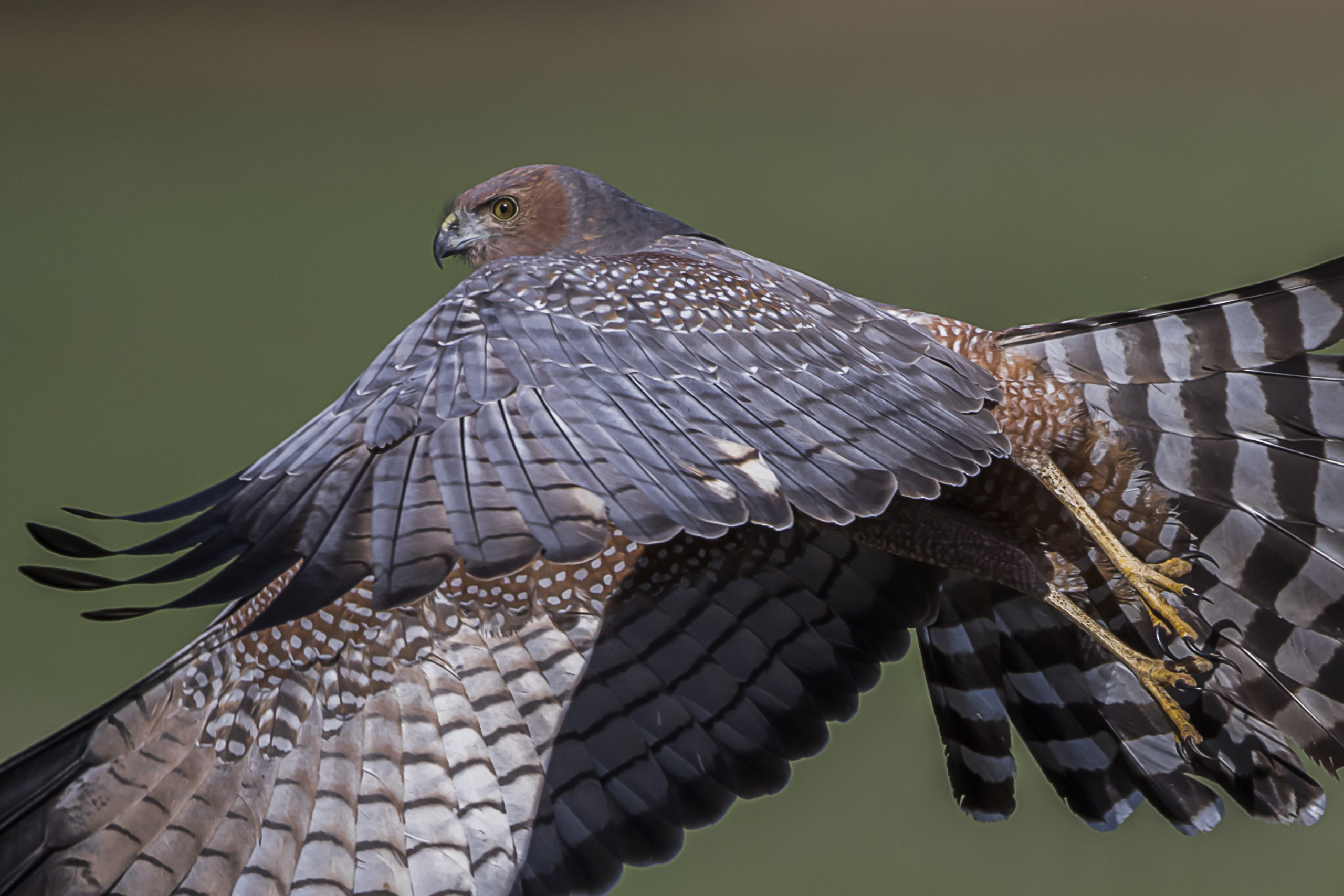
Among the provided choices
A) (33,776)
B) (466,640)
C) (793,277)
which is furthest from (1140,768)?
(33,776)

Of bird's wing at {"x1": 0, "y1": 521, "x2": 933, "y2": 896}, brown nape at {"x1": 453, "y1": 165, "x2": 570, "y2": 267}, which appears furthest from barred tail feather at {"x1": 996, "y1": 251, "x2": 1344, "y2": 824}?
brown nape at {"x1": 453, "y1": 165, "x2": 570, "y2": 267}

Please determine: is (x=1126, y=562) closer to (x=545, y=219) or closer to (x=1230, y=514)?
(x=1230, y=514)

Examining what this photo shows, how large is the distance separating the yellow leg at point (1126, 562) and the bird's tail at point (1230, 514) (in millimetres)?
61

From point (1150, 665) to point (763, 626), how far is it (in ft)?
2.16

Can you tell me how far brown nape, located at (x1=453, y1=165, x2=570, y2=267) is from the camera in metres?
2.22

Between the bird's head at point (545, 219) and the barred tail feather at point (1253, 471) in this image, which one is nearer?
the barred tail feather at point (1253, 471)

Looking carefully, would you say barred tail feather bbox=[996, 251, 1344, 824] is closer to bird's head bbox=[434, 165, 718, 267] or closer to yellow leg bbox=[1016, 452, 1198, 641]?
yellow leg bbox=[1016, 452, 1198, 641]

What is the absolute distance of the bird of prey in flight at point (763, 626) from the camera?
4.51 ft

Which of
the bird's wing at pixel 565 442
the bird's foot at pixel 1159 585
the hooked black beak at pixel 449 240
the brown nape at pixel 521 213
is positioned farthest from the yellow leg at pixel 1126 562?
the hooked black beak at pixel 449 240

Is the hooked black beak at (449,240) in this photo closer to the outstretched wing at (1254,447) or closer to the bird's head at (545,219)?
the bird's head at (545,219)

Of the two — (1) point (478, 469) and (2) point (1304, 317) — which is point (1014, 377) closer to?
(2) point (1304, 317)

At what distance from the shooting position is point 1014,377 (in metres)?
1.71

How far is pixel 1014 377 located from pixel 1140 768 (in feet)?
2.74

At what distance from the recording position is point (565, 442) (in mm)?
1155
